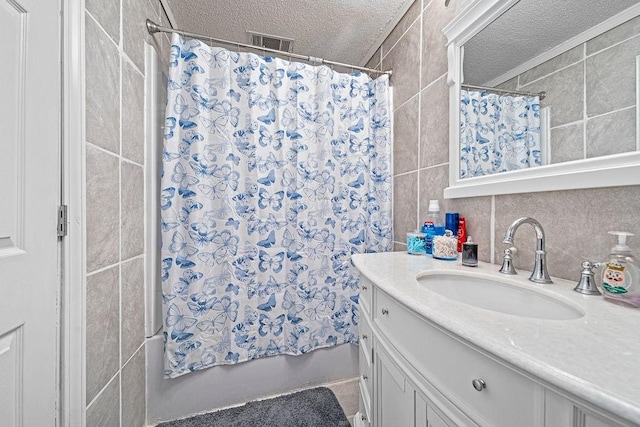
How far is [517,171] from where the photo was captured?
0.77 meters

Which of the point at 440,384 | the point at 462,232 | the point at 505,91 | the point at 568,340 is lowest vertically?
the point at 440,384

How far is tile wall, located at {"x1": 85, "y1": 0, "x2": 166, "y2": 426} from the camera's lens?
2.44ft

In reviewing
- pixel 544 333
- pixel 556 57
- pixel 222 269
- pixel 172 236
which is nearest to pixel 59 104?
pixel 172 236

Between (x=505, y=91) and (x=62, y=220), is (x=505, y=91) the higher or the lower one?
the higher one

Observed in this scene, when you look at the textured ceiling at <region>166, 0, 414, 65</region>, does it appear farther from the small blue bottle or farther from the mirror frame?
the small blue bottle

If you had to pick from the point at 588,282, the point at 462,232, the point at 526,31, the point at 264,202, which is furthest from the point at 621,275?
the point at 264,202

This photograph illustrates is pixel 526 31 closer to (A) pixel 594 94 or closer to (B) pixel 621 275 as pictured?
(A) pixel 594 94

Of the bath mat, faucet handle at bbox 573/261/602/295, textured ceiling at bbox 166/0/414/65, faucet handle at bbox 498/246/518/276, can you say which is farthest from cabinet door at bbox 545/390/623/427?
textured ceiling at bbox 166/0/414/65

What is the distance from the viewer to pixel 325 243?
142 centimetres

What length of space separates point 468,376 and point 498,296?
1.34 ft

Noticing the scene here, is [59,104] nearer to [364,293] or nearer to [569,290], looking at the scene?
[364,293]

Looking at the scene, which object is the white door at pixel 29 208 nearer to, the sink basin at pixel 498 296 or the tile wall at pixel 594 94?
the sink basin at pixel 498 296

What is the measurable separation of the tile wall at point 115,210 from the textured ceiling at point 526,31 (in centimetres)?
131

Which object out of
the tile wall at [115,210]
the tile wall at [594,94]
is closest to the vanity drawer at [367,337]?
the tile wall at [594,94]
